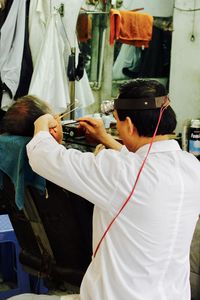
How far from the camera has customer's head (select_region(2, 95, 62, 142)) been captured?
5.35ft

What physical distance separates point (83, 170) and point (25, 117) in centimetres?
56

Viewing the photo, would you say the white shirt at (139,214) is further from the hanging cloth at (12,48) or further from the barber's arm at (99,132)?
the hanging cloth at (12,48)

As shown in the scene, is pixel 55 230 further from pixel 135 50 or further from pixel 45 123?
pixel 135 50

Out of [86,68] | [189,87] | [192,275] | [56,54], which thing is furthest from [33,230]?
[189,87]

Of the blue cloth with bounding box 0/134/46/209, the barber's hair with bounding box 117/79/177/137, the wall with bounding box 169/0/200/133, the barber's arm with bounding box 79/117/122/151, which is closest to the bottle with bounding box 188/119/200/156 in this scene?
the wall with bounding box 169/0/200/133

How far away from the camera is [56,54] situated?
300 cm

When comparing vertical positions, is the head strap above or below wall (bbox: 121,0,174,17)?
below

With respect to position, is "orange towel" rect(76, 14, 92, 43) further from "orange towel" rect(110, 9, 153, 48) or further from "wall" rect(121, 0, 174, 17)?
"wall" rect(121, 0, 174, 17)

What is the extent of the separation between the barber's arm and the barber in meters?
0.46

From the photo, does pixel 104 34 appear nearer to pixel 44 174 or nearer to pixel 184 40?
pixel 184 40

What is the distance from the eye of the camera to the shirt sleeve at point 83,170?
116 centimetres

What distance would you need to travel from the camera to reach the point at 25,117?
1.66 meters

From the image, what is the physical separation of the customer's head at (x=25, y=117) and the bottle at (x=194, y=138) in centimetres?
166

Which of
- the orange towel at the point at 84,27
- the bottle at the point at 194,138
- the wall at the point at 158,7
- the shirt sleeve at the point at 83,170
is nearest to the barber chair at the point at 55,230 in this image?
the shirt sleeve at the point at 83,170
